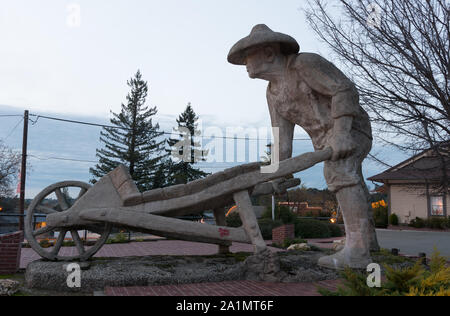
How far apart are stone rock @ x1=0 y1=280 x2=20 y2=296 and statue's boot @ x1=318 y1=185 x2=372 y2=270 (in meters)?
3.72

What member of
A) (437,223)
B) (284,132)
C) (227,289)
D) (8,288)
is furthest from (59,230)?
(437,223)

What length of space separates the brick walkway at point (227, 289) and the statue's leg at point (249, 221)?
475 millimetres

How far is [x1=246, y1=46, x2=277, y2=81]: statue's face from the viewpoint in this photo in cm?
527

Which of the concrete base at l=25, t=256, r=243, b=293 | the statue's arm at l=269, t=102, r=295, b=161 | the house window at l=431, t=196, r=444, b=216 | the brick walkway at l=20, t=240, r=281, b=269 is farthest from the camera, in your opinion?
the house window at l=431, t=196, r=444, b=216

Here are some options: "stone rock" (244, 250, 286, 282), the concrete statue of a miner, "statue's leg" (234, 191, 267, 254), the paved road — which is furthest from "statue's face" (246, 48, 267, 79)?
the paved road

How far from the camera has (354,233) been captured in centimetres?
500

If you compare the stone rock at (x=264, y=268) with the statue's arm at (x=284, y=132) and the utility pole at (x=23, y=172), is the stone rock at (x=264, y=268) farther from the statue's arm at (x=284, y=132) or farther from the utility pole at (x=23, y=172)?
the utility pole at (x=23, y=172)

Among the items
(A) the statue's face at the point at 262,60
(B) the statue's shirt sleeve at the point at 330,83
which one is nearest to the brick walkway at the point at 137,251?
(A) the statue's face at the point at 262,60

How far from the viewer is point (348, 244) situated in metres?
5.05

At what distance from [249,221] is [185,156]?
2669 cm

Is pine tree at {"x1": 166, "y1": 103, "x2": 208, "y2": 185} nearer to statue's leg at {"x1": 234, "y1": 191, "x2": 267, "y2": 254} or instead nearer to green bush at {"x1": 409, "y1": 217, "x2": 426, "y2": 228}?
green bush at {"x1": 409, "y1": 217, "x2": 426, "y2": 228}

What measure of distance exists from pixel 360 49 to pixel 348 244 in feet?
12.6
